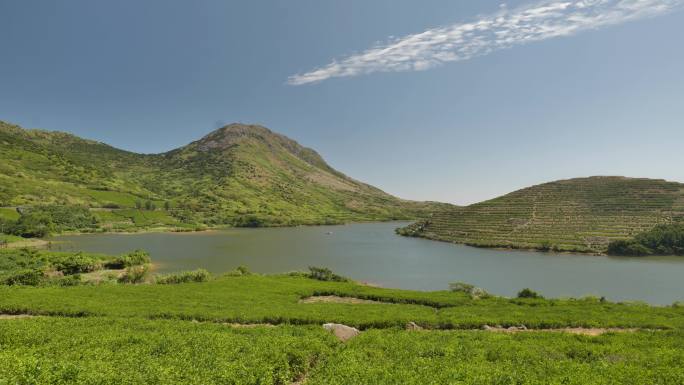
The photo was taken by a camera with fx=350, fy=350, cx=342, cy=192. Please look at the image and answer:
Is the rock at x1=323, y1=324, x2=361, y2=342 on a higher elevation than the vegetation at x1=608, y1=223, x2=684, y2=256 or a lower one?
lower

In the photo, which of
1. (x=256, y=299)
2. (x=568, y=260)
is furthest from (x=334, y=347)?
(x=568, y=260)

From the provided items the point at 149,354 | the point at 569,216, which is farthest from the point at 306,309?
the point at 569,216

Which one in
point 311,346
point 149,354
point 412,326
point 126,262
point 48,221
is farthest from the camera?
point 48,221

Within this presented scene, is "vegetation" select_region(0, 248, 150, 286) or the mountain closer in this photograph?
"vegetation" select_region(0, 248, 150, 286)

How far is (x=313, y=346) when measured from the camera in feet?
72.8

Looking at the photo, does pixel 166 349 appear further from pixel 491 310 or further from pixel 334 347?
pixel 491 310

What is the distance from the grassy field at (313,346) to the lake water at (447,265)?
4018 cm

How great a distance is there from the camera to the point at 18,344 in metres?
21.2

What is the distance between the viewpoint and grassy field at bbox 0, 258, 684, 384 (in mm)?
16547

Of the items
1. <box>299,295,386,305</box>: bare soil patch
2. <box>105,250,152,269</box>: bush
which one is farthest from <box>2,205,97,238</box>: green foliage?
<box>299,295,386,305</box>: bare soil patch

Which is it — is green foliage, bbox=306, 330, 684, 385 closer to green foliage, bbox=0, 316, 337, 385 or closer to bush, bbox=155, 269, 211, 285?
green foliage, bbox=0, 316, 337, 385

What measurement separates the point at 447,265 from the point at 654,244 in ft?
252

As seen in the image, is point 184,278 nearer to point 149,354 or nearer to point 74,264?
point 74,264

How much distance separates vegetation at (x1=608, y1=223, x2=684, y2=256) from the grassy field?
97.2m
